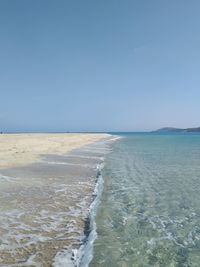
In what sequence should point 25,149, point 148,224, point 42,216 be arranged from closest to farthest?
1. point 148,224
2. point 42,216
3. point 25,149

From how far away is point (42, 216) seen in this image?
10.6 meters

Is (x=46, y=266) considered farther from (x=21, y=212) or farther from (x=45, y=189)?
(x=45, y=189)

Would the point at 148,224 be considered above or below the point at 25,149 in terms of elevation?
below

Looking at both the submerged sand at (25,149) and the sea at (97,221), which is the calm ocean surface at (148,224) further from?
the submerged sand at (25,149)

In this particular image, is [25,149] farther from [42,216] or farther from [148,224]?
[148,224]

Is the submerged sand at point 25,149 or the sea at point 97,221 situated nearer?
the sea at point 97,221

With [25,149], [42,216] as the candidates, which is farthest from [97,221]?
[25,149]

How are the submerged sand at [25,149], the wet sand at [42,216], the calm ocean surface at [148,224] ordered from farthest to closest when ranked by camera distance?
the submerged sand at [25,149] → the calm ocean surface at [148,224] → the wet sand at [42,216]

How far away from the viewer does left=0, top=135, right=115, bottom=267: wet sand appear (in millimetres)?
7500

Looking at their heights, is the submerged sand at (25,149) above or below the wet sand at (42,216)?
above

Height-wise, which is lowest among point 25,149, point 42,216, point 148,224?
point 148,224

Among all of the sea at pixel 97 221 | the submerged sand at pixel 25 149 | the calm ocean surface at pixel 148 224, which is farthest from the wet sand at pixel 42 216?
the submerged sand at pixel 25 149

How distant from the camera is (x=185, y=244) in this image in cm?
855

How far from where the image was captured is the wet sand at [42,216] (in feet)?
24.6
